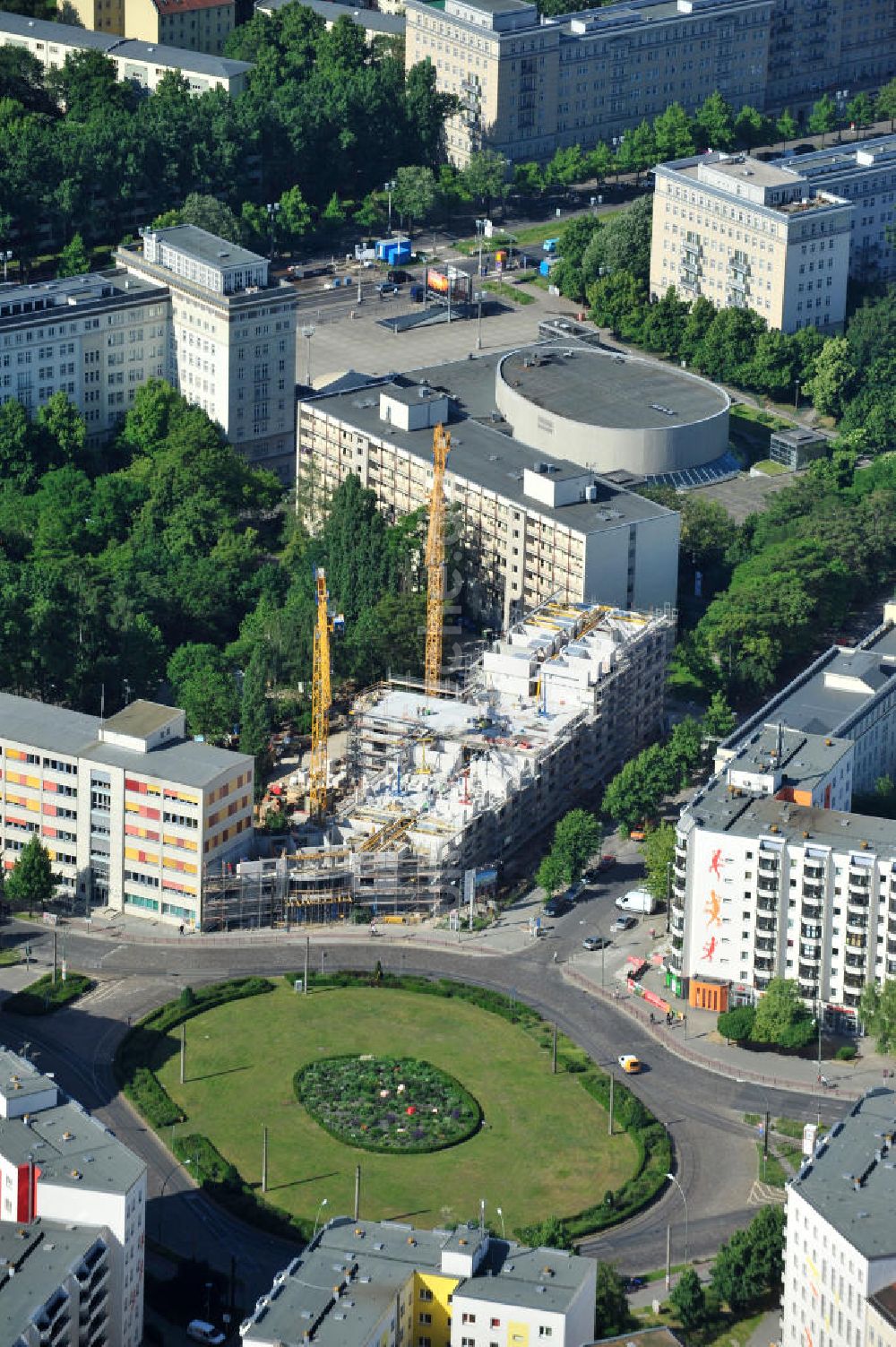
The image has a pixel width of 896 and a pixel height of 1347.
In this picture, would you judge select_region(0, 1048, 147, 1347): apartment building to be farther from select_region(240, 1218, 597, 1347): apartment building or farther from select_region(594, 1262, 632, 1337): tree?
select_region(594, 1262, 632, 1337): tree

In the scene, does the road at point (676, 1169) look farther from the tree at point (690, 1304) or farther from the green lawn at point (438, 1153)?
the tree at point (690, 1304)

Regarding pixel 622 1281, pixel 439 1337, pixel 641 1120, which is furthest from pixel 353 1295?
pixel 641 1120

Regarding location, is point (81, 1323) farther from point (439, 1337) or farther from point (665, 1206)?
point (665, 1206)

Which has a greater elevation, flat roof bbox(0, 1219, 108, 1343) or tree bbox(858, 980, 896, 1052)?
flat roof bbox(0, 1219, 108, 1343)

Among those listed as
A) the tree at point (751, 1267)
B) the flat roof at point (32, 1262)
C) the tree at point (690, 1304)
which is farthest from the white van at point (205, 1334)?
the tree at point (751, 1267)

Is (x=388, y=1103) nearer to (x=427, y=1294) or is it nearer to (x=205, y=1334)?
(x=205, y=1334)

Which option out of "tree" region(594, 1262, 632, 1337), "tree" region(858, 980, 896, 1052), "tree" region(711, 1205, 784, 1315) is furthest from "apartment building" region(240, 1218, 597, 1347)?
"tree" region(858, 980, 896, 1052)
